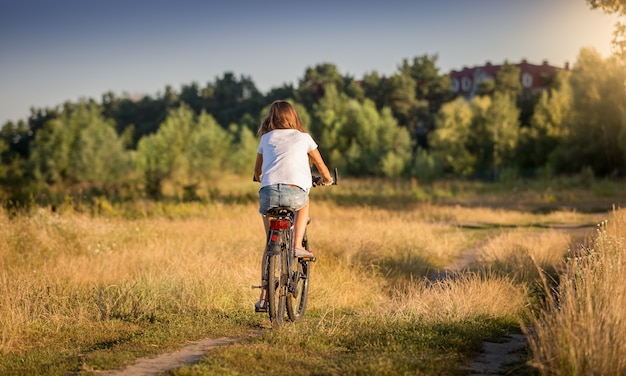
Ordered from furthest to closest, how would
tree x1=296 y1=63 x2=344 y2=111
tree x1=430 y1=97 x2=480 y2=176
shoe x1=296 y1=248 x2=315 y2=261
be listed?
tree x1=296 y1=63 x2=344 y2=111 < tree x1=430 y1=97 x2=480 y2=176 < shoe x1=296 y1=248 x2=315 y2=261

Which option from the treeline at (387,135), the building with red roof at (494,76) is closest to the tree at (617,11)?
the treeline at (387,135)

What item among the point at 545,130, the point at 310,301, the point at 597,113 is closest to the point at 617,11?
the point at 310,301

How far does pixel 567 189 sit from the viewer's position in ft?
153

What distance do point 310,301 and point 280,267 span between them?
240cm

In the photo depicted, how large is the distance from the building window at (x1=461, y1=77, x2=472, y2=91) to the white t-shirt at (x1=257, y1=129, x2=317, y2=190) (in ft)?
332

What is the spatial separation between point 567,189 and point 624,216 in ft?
117

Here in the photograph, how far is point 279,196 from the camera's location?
7180 mm

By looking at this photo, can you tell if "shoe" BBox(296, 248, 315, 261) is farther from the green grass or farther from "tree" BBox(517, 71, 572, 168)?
"tree" BBox(517, 71, 572, 168)

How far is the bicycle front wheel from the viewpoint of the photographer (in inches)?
280

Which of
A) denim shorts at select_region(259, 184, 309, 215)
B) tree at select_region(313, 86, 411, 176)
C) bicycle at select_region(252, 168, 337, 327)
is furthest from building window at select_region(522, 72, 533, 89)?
denim shorts at select_region(259, 184, 309, 215)

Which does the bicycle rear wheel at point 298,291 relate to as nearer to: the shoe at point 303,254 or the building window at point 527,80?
the shoe at point 303,254

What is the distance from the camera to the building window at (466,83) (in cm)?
10512

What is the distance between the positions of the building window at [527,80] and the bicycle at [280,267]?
306 feet

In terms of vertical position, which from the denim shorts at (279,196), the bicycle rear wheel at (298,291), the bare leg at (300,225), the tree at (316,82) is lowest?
the bicycle rear wheel at (298,291)
